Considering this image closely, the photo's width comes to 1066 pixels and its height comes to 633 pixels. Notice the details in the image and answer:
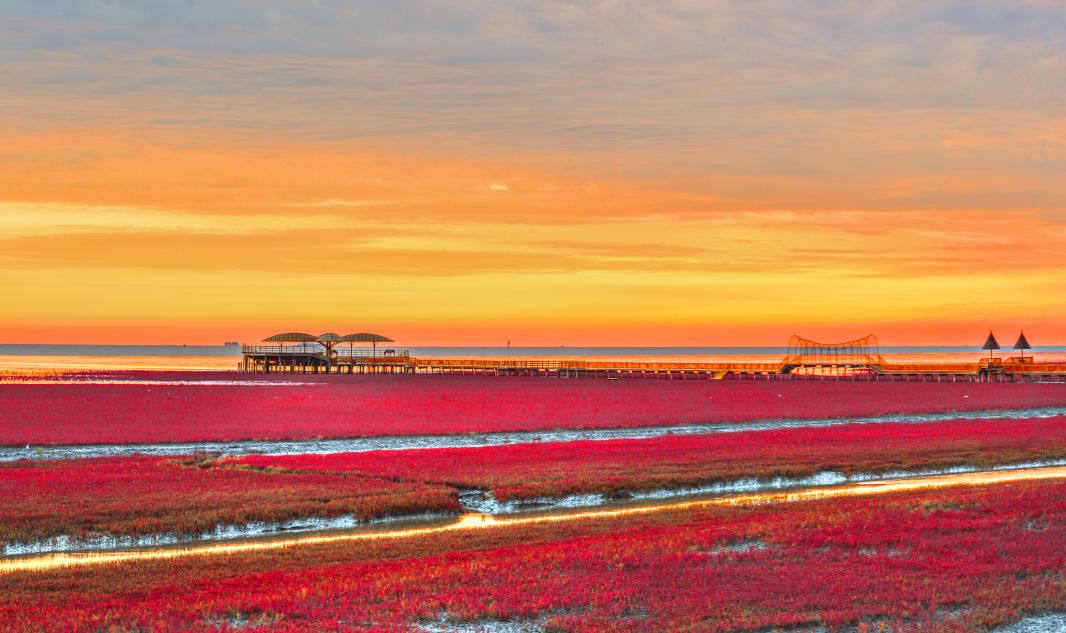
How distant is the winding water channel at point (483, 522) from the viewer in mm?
19156

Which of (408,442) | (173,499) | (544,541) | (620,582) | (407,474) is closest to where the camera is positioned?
(620,582)

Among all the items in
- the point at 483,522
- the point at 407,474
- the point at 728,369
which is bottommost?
the point at 483,522

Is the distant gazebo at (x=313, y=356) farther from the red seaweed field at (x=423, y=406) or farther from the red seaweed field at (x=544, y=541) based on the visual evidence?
the red seaweed field at (x=544, y=541)

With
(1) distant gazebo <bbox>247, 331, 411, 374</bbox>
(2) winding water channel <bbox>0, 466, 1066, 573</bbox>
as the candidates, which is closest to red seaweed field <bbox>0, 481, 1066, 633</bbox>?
(2) winding water channel <bbox>0, 466, 1066, 573</bbox>

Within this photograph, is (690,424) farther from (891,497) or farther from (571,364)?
(571,364)

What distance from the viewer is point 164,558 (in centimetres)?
1862

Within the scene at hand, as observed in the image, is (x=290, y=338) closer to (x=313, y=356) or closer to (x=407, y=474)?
(x=313, y=356)

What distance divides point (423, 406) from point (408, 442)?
798 inches

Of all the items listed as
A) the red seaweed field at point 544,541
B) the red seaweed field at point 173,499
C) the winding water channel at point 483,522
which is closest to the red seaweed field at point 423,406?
the red seaweed field at point 544,541

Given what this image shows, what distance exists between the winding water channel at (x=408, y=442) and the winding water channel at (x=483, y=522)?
52.9ft

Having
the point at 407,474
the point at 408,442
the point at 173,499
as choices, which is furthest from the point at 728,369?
the point at 173,499

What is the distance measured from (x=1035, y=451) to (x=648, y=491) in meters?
17.4

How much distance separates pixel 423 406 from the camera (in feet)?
209

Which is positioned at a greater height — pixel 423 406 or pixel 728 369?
pixel 728 369
